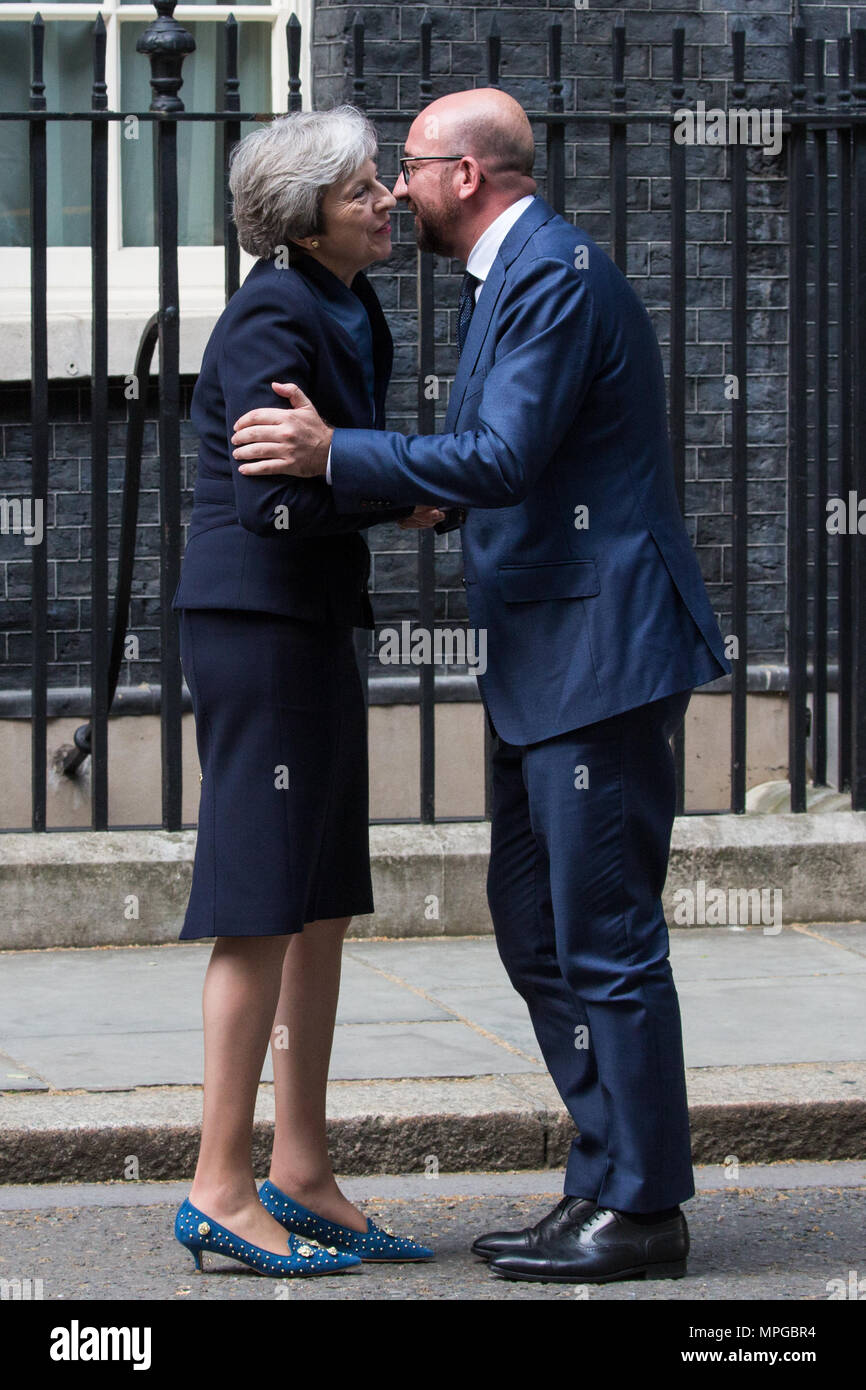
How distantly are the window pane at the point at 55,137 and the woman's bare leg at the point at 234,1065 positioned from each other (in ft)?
15.9

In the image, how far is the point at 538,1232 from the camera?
11.9ft

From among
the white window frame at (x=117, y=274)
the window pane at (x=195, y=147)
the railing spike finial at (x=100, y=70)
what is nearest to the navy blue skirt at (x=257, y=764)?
the railing spike finial at (x=100, y=70)

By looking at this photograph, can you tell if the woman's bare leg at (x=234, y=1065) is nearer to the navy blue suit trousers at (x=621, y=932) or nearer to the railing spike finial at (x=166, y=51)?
the navy blue suit trousers at (x=621, y=932)

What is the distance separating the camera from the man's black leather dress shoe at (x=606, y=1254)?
3.54m

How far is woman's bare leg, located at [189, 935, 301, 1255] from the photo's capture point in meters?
3.46

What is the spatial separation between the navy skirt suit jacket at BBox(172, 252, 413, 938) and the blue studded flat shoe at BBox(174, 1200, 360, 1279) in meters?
0.50

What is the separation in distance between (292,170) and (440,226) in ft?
1.03

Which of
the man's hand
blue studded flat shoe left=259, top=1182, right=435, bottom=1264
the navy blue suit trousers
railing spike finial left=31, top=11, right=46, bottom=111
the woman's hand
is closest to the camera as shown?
the man's hand

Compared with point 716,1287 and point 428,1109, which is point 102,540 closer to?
point 428,1109

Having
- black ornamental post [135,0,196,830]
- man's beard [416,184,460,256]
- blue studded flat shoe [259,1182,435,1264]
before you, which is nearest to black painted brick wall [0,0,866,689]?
black ornamental post [135,0,196,830]

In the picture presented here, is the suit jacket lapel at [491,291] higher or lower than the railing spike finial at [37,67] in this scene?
lower

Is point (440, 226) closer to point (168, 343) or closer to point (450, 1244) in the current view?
point (450, 1244)

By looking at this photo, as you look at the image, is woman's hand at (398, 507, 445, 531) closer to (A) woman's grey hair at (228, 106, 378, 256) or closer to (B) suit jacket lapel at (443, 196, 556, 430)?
(B) suit jacket lapel at (443, 196, 556, 430)

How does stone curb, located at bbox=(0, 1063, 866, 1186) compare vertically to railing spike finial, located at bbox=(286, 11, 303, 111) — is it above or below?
below
